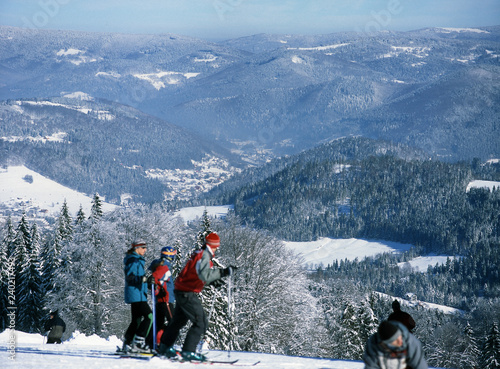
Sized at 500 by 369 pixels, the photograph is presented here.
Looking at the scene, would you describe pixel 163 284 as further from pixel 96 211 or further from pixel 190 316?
pixel 96 211

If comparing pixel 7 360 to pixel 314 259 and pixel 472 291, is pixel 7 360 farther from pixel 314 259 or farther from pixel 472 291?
pixel 314 259

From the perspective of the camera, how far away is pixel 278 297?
108 ft

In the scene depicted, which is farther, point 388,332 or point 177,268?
point 177,268

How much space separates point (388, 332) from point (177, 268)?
987 inches

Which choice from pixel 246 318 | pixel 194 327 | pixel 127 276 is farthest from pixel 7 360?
pixel 246 318

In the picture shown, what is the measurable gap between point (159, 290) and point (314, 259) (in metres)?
186

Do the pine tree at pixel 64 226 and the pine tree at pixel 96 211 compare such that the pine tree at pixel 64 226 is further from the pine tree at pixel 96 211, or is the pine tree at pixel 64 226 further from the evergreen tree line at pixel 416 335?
the evergreen tree line at pixel 416 335

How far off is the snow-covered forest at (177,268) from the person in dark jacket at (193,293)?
1618cm

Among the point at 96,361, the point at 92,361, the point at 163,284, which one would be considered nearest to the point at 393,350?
the point at 163,284

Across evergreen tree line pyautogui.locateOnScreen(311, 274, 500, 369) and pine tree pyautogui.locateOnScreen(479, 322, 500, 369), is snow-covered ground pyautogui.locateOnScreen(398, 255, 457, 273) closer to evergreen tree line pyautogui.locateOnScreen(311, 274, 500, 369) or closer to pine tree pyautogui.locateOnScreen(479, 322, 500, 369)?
evergreen tree line pyautogui.locateOnScreen(311, 274, 500, 369)

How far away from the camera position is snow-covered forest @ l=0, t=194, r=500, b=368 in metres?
31.8

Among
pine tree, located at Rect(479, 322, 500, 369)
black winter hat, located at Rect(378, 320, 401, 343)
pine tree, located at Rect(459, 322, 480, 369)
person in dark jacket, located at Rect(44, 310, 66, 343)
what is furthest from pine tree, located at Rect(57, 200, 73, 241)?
pine tree, located at Rect(459, 322, 480, 369)

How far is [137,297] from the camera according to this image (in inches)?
459

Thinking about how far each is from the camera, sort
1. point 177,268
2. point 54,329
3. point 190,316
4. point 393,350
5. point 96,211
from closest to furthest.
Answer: point 393,350 → point 190,316 → point 54,329 → point 177,268 → point 96,211
